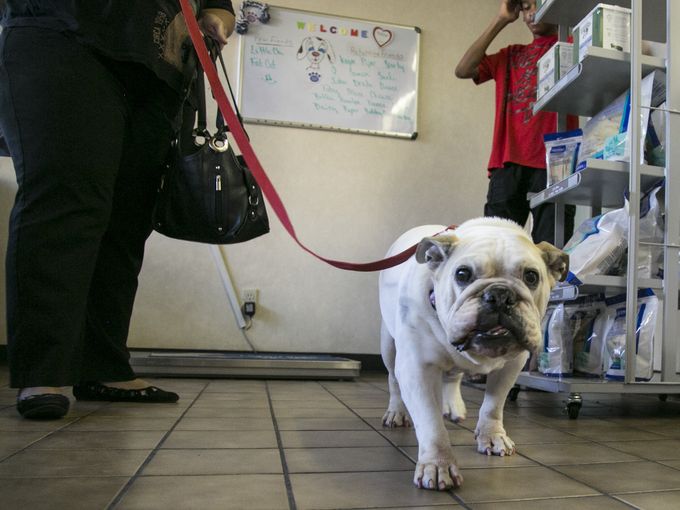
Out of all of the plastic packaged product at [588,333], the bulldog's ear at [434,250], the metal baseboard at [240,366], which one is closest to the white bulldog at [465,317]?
the bulldog's ear at [434,250]

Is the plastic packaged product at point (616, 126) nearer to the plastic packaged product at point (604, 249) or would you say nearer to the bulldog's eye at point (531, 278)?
the plastic packaged product at point (604, 249)

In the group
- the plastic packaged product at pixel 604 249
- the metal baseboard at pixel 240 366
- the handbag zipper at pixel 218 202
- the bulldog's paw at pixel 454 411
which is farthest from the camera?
the metal baseboard at pixel 240 366

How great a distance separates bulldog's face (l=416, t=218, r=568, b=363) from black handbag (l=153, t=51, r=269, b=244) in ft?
2.00

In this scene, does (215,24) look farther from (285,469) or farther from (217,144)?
(285,469)

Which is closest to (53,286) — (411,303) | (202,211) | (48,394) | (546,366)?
(48,394)

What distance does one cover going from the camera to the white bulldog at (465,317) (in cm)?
94

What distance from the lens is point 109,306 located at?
1644 millimetres

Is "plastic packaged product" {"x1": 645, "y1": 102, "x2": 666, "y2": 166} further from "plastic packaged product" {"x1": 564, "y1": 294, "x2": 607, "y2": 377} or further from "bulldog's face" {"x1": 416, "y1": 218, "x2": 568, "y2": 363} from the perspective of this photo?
"bulldog's face" {"x1": 416, "y1": 218, "x2": 568, "y2": 363}

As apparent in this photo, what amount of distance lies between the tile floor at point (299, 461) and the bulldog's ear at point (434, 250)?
41 cm

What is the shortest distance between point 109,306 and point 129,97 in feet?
2.02

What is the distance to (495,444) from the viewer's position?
4.00 ft

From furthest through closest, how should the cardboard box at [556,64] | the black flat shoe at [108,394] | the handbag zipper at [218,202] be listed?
the cardboard box at [556,64] < the black flat shoe at [108,394] < the handbag zipper at [218,202]

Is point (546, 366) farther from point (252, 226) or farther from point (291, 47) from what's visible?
point (291, 47)

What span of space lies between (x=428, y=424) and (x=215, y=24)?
127cm
